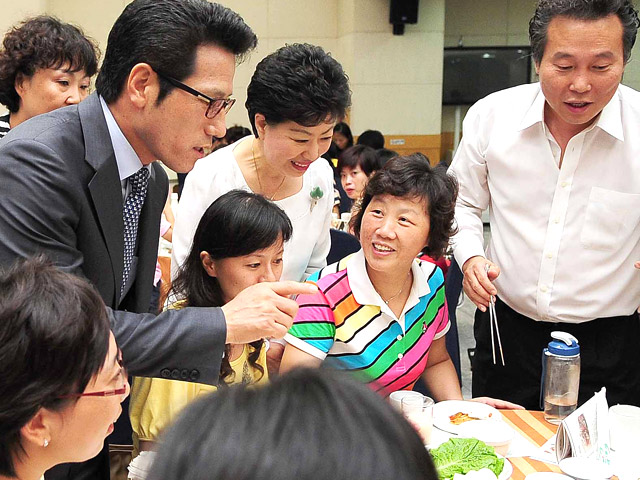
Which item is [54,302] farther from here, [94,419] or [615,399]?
[615,399]

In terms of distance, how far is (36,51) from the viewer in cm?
253

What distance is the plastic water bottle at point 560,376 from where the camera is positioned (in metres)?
1.70

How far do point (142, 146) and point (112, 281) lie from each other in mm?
294

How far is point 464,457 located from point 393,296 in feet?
2.31

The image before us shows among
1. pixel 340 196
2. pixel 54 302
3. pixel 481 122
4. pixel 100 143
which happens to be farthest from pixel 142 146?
pixel 340 196

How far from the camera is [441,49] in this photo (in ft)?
27.5

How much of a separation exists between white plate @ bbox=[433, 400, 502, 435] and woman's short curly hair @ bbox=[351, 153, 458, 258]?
0.50 m

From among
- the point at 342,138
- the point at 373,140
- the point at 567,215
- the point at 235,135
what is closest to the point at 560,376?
the point at 567,215

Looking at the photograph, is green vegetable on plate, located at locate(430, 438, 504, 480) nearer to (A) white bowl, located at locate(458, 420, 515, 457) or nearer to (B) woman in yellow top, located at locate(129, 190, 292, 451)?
(A) white bowl, located at locate(458, 420, 515, 457)

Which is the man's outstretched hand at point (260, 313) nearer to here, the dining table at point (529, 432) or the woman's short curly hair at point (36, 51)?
the dining table at point (529, 432)

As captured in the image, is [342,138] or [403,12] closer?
[342,138]

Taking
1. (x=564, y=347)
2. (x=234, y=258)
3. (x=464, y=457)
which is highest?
(x=234, y=258)

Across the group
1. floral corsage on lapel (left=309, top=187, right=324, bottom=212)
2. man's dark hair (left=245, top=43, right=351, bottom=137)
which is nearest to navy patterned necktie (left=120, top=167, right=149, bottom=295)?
man's dark hair (left=245, top=43, right=351, bottom=137)

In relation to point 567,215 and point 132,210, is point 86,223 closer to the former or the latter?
point 132,210
